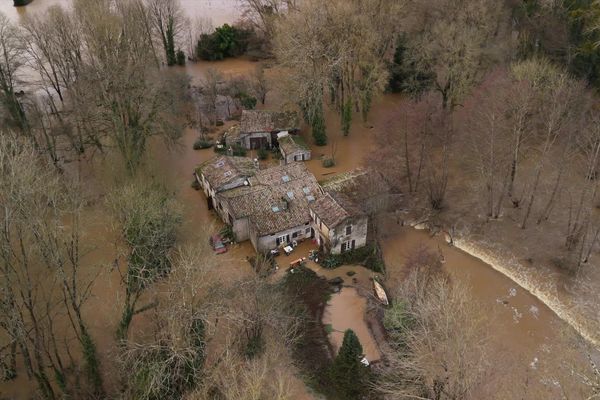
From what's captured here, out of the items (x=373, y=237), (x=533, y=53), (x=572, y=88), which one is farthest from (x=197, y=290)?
(x=533, y=53)

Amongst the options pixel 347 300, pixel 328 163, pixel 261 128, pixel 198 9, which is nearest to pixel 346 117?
pixel 328 163

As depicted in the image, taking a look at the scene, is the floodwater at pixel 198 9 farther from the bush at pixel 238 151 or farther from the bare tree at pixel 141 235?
the bare tree at pixel 141 235

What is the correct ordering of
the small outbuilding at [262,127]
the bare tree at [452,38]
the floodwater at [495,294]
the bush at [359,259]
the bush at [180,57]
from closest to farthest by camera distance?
the floodwater at [495,294]
the bush at [359,259]
the bare tree at [452,38]
the small outbuilding at [262,127]
the bush at [180,57]

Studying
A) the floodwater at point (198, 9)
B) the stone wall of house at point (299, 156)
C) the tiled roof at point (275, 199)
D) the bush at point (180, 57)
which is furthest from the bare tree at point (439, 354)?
the floodwater at point (198, 9)

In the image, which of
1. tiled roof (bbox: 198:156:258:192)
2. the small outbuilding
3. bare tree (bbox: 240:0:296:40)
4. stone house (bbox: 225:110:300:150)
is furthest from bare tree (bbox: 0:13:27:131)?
bare tree (bbox: 240:0:296:40)

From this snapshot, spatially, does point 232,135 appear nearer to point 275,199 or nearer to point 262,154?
point 262,154

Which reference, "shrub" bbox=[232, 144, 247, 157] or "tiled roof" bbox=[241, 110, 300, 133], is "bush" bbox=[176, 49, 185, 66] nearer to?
"tiled roof" bbox=[241, 110, 300, 133]

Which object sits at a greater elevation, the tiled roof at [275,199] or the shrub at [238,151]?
the shrub at [238,151]

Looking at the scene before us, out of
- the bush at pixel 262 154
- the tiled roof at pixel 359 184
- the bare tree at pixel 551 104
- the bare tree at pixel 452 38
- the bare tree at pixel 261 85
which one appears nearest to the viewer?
the bare tree at pixel 551 104
